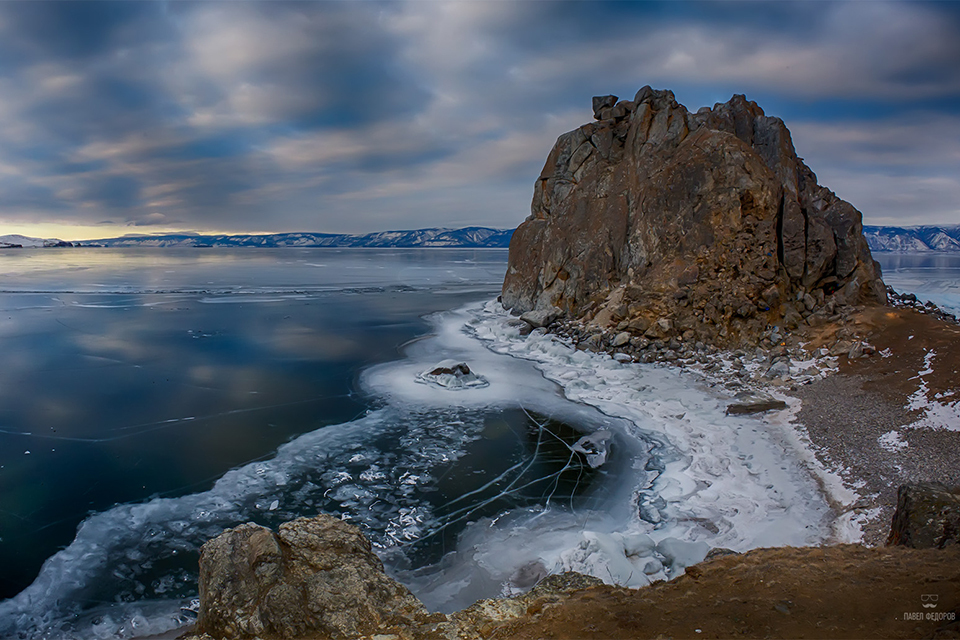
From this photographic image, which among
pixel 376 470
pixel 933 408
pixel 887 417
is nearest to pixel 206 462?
pixel 376 470

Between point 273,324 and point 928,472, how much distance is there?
24.3 metres

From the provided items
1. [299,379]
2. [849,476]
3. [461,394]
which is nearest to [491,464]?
[461,394]

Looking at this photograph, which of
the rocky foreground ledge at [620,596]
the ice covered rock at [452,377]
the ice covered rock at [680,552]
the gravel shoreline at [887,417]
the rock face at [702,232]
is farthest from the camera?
the rock face at [702,232]

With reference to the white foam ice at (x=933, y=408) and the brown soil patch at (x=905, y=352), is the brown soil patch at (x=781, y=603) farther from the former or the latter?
the brown soil patch at (x=905, y=352)

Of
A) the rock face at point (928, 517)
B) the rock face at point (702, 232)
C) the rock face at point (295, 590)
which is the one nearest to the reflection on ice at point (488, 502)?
the rock face at point (295, 590)

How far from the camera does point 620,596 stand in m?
4.23

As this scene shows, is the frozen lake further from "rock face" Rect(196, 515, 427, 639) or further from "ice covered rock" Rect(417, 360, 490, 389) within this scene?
"rock face" Rect(196, 515, 427, 639)

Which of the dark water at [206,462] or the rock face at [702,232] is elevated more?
the rock face at [702,232]

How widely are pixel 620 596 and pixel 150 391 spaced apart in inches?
554

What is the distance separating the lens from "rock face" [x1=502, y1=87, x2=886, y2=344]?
1688 centimetres

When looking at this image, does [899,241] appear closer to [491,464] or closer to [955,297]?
[955,297]

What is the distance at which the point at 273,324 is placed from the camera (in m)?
24.8

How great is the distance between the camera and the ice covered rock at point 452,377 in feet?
47.1

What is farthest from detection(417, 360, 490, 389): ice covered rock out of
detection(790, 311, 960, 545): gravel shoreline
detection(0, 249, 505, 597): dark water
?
detection(790, 311, 960, 545): gravel shoreline
